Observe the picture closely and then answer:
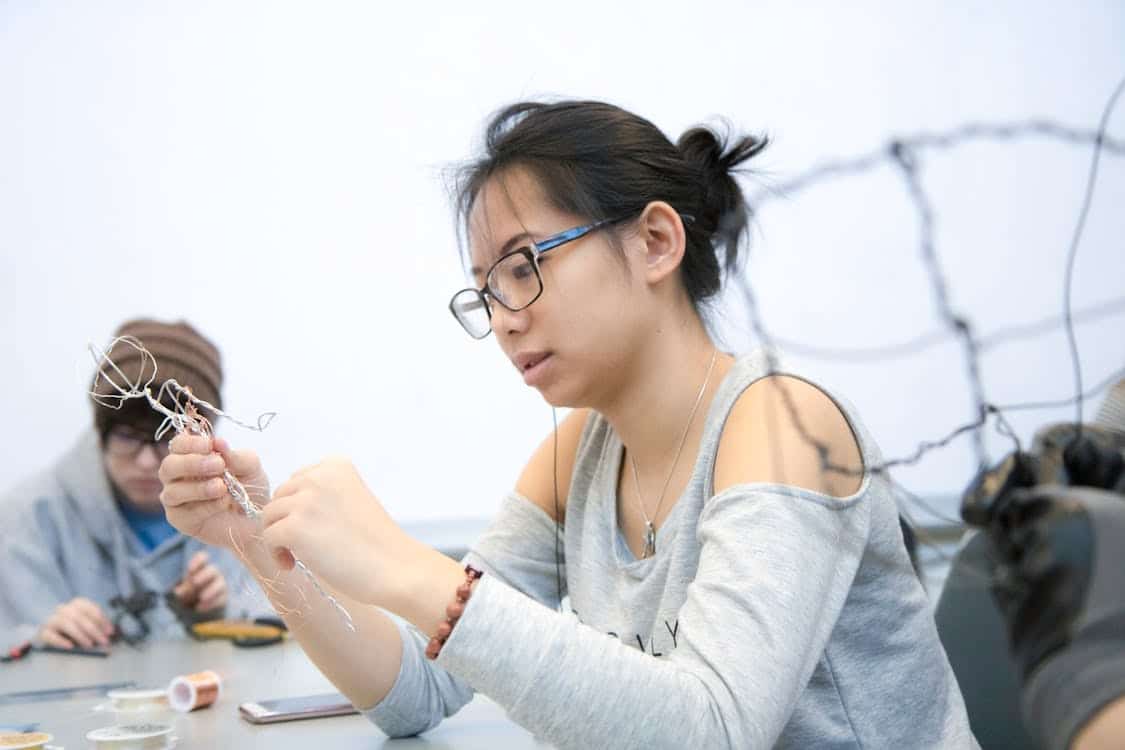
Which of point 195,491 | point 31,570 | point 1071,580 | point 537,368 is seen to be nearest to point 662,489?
point 537,368

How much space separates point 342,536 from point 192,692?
0.45 meters

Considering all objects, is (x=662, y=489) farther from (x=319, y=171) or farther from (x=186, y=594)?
(x=319, y=171)

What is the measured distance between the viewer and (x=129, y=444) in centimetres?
194

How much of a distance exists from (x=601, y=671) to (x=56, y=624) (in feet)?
3.77

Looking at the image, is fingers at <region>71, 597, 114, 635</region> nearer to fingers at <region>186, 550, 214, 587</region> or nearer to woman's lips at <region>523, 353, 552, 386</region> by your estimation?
fingers at <region>186, 550, 214, 587</region>

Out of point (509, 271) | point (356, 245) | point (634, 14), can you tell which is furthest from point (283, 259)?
point (509, 271)

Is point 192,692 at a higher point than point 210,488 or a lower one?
lower

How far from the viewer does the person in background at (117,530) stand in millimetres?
1820

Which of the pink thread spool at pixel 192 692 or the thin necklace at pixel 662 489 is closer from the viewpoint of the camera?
the thin necklace at pixel 662 489

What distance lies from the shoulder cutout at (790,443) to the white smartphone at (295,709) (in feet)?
1.52

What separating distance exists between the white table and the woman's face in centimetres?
31

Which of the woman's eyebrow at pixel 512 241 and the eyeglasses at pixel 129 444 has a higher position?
the woman's eyebrow at pixel 512 241

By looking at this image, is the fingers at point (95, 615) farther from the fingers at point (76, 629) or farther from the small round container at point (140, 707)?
the small round container at point (140, 707)

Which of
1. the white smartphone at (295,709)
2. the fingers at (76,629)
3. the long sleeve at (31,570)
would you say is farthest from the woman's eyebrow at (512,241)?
the long sleeve at (31,570)
